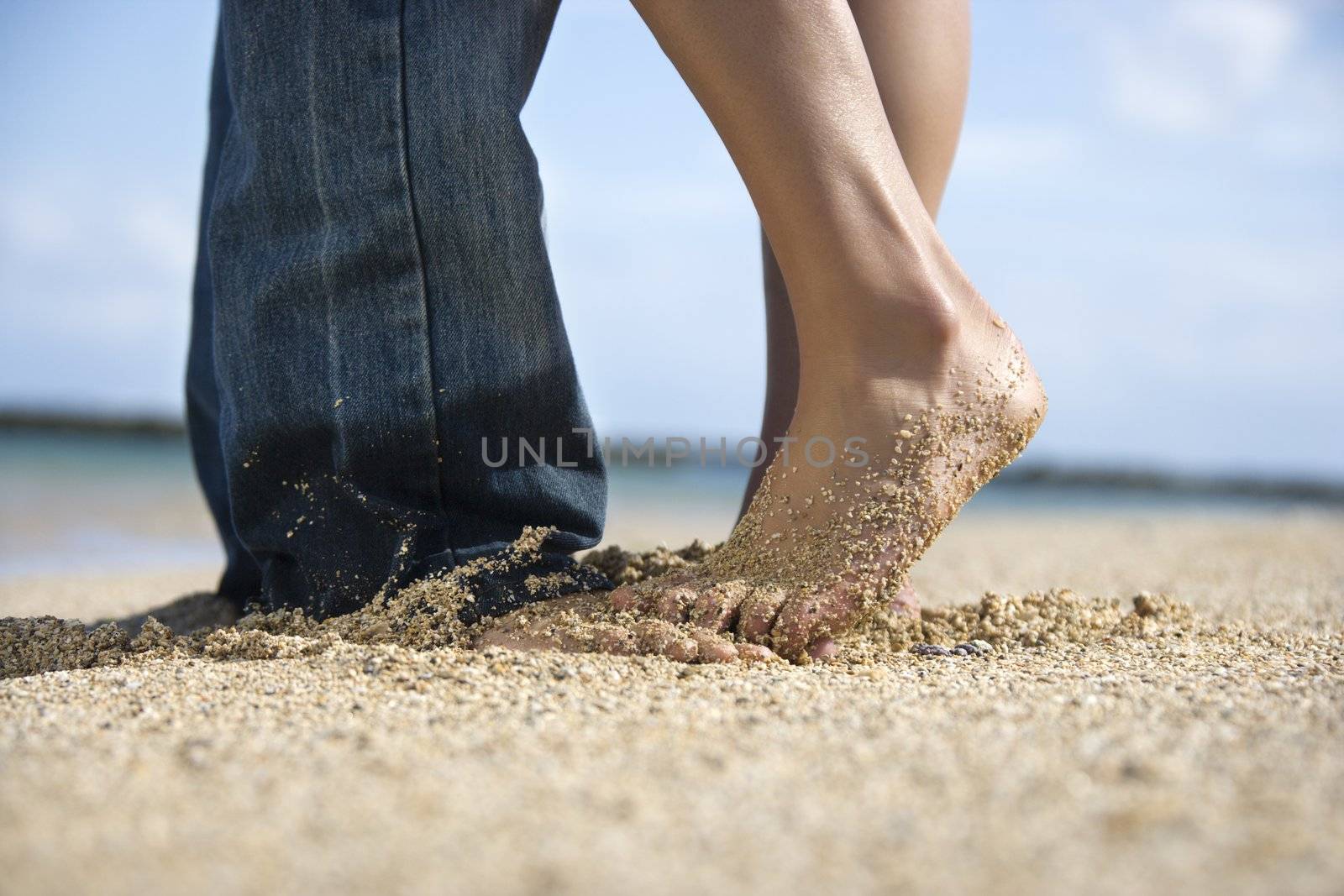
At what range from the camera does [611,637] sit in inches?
36.4

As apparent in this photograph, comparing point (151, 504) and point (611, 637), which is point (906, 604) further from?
point (151, 504)

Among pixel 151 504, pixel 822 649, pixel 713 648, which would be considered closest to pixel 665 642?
pixel 713 648

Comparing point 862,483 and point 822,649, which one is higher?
point 862,483

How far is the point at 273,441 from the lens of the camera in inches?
43.7

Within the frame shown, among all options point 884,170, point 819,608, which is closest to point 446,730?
point 819,608

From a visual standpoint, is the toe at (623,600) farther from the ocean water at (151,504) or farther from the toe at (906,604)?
the ocean water at (151,504)

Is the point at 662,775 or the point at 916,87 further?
the point at 916,87

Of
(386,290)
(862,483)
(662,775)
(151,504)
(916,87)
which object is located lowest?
(662,775)

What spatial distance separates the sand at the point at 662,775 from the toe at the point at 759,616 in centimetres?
7

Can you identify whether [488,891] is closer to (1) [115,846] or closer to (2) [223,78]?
(1) [115,846]

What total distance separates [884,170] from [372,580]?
663mm

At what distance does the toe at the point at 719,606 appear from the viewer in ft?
3.16

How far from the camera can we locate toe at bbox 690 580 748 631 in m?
0.96

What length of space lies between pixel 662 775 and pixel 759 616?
389 mm
